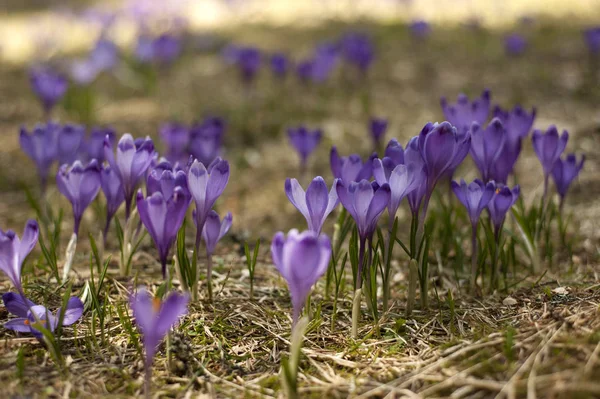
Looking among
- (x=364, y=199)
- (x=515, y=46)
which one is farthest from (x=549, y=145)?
(x=515, y=46)

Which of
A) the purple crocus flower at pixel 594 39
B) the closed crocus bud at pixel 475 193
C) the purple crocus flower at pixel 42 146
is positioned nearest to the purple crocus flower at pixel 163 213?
the closed crocus bud at pixel 475 193

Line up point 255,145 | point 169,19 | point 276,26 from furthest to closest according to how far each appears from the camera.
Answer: point 276,26 < point 169,19 < point 255,145

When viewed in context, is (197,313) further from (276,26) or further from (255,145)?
(276,26)

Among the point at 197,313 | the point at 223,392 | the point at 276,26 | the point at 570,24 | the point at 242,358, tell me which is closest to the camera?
the point at 223,392

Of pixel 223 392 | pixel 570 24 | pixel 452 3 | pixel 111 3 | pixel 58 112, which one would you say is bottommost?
pixel 223 392

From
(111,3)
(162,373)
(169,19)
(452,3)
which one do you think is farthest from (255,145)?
(111,3)

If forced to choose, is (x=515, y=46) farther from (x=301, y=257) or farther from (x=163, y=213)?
(x=301, y=257)

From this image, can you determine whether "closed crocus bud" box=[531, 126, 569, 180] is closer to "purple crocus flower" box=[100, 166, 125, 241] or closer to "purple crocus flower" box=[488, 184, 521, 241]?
"purple crocus flower" box=[488, 184, 521, 241]

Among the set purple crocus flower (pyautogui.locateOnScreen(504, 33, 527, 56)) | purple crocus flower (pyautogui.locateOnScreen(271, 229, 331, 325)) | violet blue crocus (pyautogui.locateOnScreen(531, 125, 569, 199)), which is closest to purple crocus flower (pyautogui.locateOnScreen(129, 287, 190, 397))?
purple crocus flower (pyautogui.locateOnScreen(271, 229, 331, 325))
